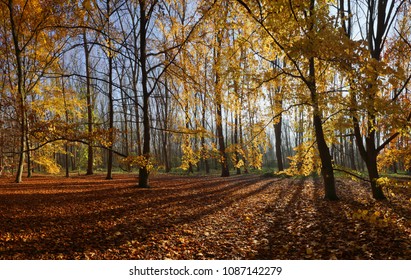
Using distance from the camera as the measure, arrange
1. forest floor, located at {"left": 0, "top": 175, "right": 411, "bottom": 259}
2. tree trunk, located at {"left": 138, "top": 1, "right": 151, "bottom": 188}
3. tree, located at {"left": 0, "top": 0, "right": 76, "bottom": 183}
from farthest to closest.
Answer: tree, located at {"left": 0, "top": 0, "right": 76, "bottom": 183}
tree trunk, located at {"left": 138, "top": 1, "right": 151, "bottom": 188}
forest floor, located at {"left": 0, "top": 175, "right": 411, "bottom": 259}

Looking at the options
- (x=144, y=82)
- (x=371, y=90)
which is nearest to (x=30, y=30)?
(x=144, y=82)

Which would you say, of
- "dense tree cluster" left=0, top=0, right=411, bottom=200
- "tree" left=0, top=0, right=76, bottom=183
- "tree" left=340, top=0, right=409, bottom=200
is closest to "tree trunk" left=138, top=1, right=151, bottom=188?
"dense tree cluster" left=0, top=0, right=411, bottom=200

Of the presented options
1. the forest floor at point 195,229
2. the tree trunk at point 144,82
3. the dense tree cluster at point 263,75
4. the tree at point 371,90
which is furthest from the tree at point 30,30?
the tree at point 371,90

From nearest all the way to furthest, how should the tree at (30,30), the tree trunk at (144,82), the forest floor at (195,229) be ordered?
the forest floor at (195,229), the tree trunk at (144,82), the tree at (30,30)

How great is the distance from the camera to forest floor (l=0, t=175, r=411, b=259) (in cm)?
363

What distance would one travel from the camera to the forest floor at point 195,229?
3635 millimetres

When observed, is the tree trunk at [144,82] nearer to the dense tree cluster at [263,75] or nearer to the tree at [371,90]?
the dense tree cluster at [263,75]

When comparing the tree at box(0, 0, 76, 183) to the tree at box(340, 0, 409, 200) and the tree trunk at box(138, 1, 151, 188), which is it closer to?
the tree trunk at box(138, 1, 151, 188)

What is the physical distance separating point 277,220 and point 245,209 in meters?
1.25

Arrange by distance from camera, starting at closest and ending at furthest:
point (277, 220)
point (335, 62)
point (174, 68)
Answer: point (335, 62) < point (277, 220) < point (174, 68)

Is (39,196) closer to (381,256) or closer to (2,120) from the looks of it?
(2,120)

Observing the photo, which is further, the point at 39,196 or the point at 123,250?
the point at 39,196
